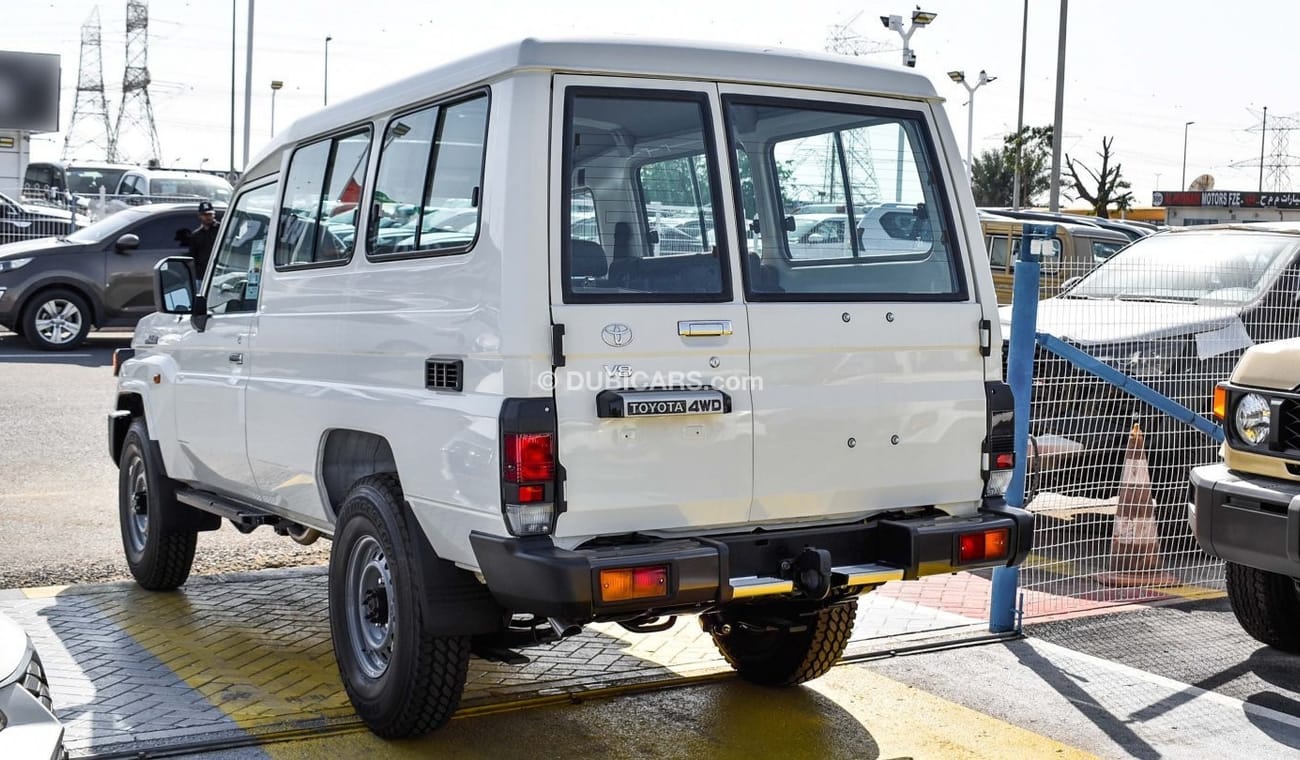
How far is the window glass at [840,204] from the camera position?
15.5ft

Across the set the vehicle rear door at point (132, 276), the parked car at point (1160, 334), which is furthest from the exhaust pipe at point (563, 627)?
the vehicle rear door at point (132, 276)

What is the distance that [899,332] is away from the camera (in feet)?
15.9

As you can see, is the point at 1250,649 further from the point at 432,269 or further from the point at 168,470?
the point at 168,470

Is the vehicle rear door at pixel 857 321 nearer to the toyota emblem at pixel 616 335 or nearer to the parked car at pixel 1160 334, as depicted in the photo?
the toyota emblem at pixel 616 335

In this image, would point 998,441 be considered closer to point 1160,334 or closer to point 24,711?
point 24,711

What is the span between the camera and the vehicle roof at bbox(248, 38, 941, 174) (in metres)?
4.41

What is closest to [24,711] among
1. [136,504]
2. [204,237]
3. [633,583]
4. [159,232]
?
[633,583]

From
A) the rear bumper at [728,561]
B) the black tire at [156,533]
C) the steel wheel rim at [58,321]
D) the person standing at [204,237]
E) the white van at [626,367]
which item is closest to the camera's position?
the rear bumper at [728,561]

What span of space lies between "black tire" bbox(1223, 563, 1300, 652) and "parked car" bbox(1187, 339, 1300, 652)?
2.07ft

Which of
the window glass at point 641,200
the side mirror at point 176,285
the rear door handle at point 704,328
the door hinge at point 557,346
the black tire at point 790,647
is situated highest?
the window glass at point 641,200

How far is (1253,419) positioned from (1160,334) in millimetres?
2553

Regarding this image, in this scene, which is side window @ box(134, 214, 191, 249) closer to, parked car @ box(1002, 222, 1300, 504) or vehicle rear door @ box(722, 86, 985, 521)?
parked car @ box(1002, 222, 1300, 504)

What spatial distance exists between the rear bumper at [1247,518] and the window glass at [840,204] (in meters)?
1.53

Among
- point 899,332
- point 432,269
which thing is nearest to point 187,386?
point 432,269
